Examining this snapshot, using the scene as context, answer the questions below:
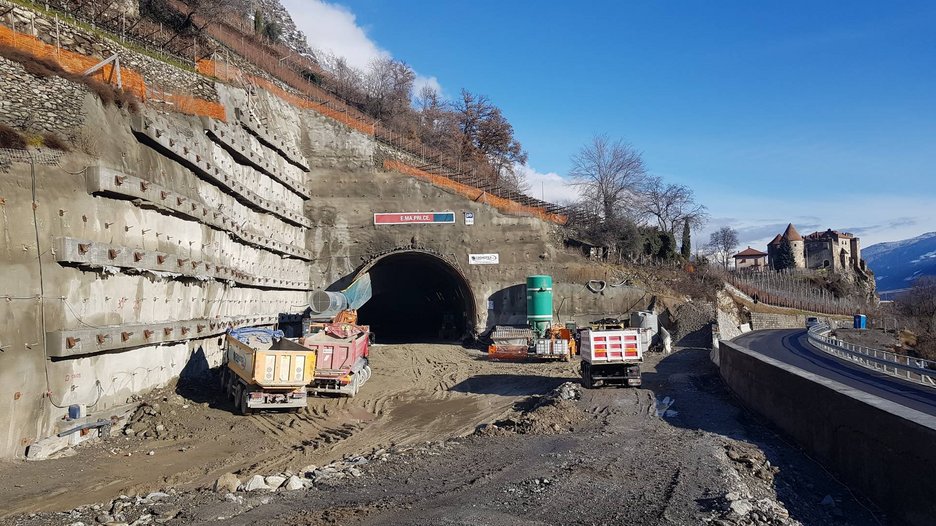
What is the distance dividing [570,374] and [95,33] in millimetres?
21234

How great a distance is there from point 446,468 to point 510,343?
70.8ft

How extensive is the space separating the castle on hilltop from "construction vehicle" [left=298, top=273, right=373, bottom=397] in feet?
300

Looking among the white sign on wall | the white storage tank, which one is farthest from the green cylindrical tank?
the white storage tank

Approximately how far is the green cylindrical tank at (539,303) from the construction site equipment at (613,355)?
1471 centimetres

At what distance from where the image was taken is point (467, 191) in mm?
37344

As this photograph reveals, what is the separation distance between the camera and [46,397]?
12547 millimetres

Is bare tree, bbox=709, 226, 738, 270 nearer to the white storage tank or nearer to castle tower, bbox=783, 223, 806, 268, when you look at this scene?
castle tower, bbox=783, 223, 806, 268

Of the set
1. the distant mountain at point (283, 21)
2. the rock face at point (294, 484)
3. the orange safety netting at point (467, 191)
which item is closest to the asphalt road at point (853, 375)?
the rock face at point (294, 484)

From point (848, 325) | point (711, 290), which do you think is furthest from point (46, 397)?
point (848, 325)

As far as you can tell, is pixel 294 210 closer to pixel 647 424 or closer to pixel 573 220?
pixel 573 220

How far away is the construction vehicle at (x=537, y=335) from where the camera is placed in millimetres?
29734

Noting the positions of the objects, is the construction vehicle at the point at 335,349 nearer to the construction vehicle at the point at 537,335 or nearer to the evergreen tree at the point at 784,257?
the construction vehicle at the point at 537,335

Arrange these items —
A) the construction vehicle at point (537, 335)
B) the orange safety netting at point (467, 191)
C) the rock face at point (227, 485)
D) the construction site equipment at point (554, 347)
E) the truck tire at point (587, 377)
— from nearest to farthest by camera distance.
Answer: the rock face at point (227, 485) → the truck tire at point (587, 377) → the construction site equipment at point (554, 347) → the construction vehicle at point (537, 335) → the orange safety netting at point (467, 191)

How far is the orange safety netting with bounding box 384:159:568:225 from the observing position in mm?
36625
